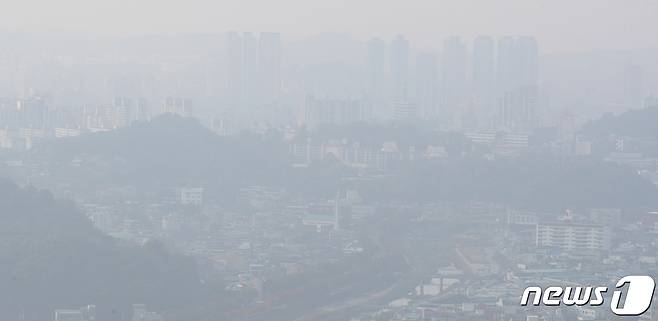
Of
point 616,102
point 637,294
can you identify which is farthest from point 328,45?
point 637,294

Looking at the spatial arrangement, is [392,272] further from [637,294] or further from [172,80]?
[172,80]

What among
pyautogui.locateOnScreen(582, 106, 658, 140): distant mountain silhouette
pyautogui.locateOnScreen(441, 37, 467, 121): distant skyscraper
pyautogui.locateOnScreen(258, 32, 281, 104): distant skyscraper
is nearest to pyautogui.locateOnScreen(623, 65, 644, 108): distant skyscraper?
pyautogui.locateOnScreen(582, 106, 658, 140): distant mountain silhouette

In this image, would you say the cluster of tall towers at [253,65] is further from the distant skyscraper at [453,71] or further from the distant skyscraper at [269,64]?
the distant skyscraper at [453,71]

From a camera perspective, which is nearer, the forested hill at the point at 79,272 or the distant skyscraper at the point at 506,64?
the forested hill at the point at 79,272

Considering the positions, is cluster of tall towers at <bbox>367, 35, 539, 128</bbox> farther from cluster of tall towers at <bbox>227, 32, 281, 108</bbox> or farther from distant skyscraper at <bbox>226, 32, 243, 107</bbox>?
distant skyscraper at <bbox>226, 32, 243, 107</bbox>

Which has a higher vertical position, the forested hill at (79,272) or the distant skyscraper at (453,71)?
the distant skyscraper at (453,71)

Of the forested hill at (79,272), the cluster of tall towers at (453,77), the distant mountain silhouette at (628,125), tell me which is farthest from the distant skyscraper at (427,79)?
the forested hill at (79,272)

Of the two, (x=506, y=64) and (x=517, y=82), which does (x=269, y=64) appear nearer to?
(x=506, y=64)
